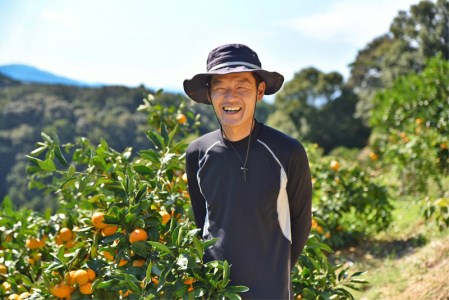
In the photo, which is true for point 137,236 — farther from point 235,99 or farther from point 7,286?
point 7,286

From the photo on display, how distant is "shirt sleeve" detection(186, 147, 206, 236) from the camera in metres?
1.69

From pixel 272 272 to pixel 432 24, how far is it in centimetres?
1487

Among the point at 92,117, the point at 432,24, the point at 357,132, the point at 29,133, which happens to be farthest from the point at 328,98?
the point at 29,133

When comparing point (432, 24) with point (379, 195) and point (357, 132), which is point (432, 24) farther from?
point (379, 195)

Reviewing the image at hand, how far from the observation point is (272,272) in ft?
4.92

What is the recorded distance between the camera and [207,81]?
5.46 ft

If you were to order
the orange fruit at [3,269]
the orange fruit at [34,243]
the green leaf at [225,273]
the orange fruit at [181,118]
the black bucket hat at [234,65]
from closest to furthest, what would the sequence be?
the green leaf at [225,273] < the black bucket hat at [234,65] < the orange fruit at [3,269] < the orange fruit at [34,243] < the orange fruit at [181,118]

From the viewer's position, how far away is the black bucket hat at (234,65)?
59.3 inches

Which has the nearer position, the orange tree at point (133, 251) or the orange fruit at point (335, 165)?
the orange tree at point (133, 251)

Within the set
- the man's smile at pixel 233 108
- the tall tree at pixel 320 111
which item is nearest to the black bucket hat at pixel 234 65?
the man's smile at pixel 233 108

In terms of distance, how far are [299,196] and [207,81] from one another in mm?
489

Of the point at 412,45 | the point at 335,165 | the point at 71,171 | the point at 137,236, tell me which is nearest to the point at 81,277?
the point at 137,236

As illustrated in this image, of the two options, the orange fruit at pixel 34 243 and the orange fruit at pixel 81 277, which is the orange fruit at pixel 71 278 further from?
the orange fruit at pixel 34 243

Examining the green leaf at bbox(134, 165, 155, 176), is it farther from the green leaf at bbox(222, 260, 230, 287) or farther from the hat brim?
the green leaf at bbox(222, 260, 230, 287)
